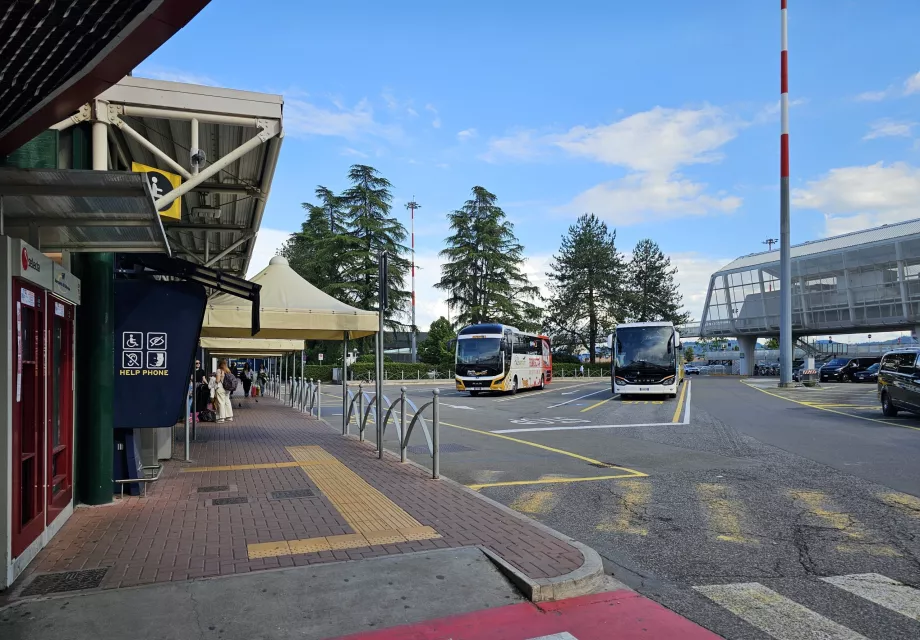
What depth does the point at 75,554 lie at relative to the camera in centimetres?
552

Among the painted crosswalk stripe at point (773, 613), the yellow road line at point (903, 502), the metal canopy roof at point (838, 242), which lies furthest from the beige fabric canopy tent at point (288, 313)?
the metal canopy roof at point (838, 242)

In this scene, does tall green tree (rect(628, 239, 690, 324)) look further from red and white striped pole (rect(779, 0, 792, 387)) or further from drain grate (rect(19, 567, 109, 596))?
drain grate (rect(19, 567, 109, 596))

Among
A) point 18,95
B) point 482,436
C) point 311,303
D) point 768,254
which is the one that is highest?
point 768,254

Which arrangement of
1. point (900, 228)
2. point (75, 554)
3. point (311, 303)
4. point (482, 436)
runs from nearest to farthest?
point (75, 554) < point (311, 303) < point (482, 436) < point (900, 228)

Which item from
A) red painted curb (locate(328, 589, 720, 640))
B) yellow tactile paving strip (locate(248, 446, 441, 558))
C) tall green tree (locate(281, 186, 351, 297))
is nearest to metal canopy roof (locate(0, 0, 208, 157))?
red painted curb (locate(328, 589, 720, 640))

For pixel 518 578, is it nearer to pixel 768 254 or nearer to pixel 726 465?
pixel 726 465

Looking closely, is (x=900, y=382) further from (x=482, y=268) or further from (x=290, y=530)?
(x=482, y=268)

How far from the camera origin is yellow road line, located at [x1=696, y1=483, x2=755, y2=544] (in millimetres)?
6398

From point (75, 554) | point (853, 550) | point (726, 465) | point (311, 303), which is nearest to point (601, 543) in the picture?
point (853, 550)

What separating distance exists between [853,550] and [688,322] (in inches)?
3142

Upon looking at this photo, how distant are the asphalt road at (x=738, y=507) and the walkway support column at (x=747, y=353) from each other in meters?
56.8

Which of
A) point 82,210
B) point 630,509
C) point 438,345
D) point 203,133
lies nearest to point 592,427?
point 630,509

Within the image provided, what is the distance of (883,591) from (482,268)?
203ft

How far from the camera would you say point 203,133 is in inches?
325
